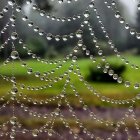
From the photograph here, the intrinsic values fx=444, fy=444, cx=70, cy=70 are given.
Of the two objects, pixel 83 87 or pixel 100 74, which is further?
pixel 100 74

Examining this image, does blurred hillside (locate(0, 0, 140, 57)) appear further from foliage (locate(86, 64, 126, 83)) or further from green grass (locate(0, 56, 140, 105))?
foliage (locate(86, 64, 126, 83))

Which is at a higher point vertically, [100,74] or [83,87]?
[100,74]

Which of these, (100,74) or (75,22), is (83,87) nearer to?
(100,74)

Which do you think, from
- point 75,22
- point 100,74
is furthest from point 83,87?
point 75,22

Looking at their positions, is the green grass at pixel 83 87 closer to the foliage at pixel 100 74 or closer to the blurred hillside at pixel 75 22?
the foliage at pixel 100 74

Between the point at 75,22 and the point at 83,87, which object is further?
the point at 83,87

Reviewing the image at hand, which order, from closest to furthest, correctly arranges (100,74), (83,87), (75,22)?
(75,22)
(83,87)
(100,74)

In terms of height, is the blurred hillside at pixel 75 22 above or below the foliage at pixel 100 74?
below

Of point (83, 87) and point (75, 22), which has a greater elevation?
point (83, 87)

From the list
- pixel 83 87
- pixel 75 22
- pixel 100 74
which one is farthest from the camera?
pixel 100 74

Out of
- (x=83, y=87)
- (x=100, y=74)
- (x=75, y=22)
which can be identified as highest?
(x=100, y=74)

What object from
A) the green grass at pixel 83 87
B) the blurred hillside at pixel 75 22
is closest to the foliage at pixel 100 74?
the green grass at pixel 83 87

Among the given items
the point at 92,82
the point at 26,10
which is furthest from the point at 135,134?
the point at 26,10
